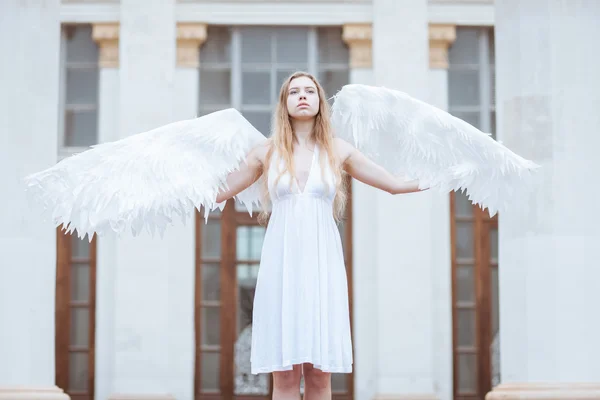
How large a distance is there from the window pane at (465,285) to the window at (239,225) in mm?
1361

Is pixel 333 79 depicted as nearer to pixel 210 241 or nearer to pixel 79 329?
pixel 210 241

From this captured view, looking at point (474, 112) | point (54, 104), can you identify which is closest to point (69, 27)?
point (474, 112)

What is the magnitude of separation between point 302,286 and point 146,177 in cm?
79

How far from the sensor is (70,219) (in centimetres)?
475

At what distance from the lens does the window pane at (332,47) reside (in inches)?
583

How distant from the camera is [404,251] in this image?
1437 centimetres

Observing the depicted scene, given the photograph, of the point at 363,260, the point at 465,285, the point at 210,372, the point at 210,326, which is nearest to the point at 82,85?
the point at 210,326

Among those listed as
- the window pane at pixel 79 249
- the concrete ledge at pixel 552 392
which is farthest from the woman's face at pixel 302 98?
the window pane at pixel 79 249

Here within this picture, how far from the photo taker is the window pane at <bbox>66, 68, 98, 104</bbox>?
1478 cm

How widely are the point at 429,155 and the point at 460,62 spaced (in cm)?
1001

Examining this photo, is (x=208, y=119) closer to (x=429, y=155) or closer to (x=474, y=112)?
(x=429, y=155)

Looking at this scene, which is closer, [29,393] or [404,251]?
[29,393]

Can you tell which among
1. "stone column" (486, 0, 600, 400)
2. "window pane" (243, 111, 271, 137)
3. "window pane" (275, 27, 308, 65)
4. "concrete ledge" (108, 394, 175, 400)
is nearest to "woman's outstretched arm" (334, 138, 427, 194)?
"stone column" (486, 0, 600, 400)

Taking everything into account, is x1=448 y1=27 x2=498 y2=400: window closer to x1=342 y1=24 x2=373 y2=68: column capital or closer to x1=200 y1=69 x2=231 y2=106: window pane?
x1=342 y1=24 x2=373 y2=68: column capital
